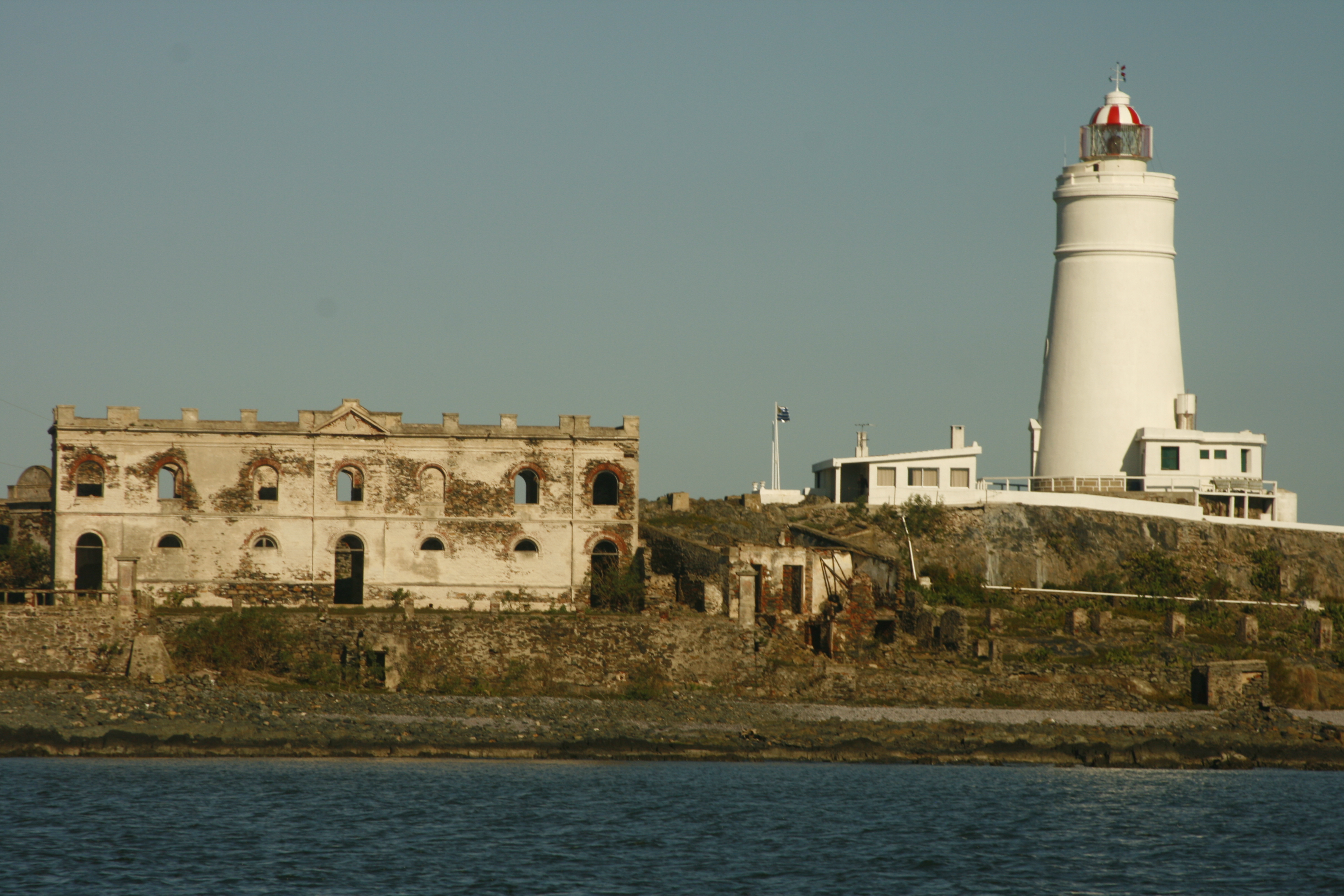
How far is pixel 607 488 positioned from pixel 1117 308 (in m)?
20.3

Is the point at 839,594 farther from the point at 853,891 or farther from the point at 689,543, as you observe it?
the point at 853,891

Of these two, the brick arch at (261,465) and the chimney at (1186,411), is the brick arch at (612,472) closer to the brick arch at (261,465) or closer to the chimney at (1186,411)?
the brick arch at (261,465)

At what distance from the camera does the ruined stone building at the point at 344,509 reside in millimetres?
48469

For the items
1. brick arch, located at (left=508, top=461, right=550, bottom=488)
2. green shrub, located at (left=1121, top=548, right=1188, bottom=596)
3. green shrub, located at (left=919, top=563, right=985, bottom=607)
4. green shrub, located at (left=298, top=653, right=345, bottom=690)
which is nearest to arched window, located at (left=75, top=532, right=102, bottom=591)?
green shrub, located at (left=298, top=653, right=345, bottom=690)

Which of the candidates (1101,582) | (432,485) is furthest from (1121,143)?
(432,485)

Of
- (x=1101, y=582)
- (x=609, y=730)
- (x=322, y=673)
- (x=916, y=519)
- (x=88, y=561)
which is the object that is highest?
(x=916, y=519)

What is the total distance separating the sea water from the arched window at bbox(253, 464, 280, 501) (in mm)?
13030

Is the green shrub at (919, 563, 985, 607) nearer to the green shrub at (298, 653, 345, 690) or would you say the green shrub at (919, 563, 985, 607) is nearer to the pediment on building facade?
the pediment on building facade

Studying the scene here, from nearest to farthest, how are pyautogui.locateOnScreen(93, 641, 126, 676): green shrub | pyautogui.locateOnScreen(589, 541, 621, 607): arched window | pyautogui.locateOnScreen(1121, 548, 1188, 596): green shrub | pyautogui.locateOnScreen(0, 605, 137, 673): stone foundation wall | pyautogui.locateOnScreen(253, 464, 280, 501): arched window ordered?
pyautogui.locateOnScreen(0, 605, 137, 673): stone foundation wall < pyautogui.locateOnScreen(93, 641, 126, 676): green shrub < pyautogui.locateOnScreen(253, 464, 280, 501): arched window < pyautogui.locateOnScreen(589, 541, 621, 607): arched window < pyautogui.locateOnScreen(1121, 548, 1188, 596): green shrub

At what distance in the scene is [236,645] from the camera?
43.8m

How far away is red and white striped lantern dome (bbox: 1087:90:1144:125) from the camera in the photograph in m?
60.5

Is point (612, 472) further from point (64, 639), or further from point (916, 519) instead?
point (64, 639)

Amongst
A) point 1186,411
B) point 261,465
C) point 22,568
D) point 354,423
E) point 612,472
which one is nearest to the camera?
point 261,465

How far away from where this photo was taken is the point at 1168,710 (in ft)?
143
